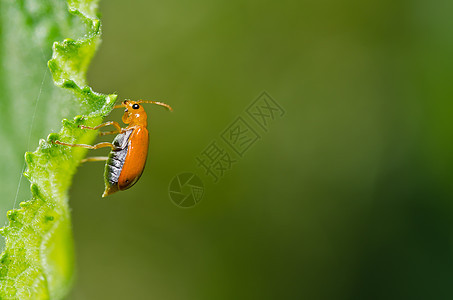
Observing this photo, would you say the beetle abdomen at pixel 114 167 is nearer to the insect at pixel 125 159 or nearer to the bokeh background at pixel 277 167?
the insect at pixel 125 159

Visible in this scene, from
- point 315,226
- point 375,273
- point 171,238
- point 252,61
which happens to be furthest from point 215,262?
point 252,61

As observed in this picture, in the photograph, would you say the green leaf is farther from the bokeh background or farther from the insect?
the bokeh background

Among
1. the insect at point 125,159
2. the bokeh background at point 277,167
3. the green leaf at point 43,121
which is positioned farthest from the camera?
the bokeh background at point 277,167

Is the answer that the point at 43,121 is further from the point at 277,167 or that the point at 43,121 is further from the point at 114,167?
the point at 277,167

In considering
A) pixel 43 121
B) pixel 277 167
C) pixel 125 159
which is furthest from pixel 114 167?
pixel 277 167

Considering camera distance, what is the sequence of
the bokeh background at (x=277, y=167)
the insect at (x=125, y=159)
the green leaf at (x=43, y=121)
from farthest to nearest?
the bokeh background at (x=277, y=167)
the insect at (x=125, y=159)
the green leaf at (x=43, y=121)

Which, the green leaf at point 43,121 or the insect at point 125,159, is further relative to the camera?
the insect at point 125,159

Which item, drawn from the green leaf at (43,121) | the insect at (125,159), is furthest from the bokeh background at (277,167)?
the green leaf at (43,121)
